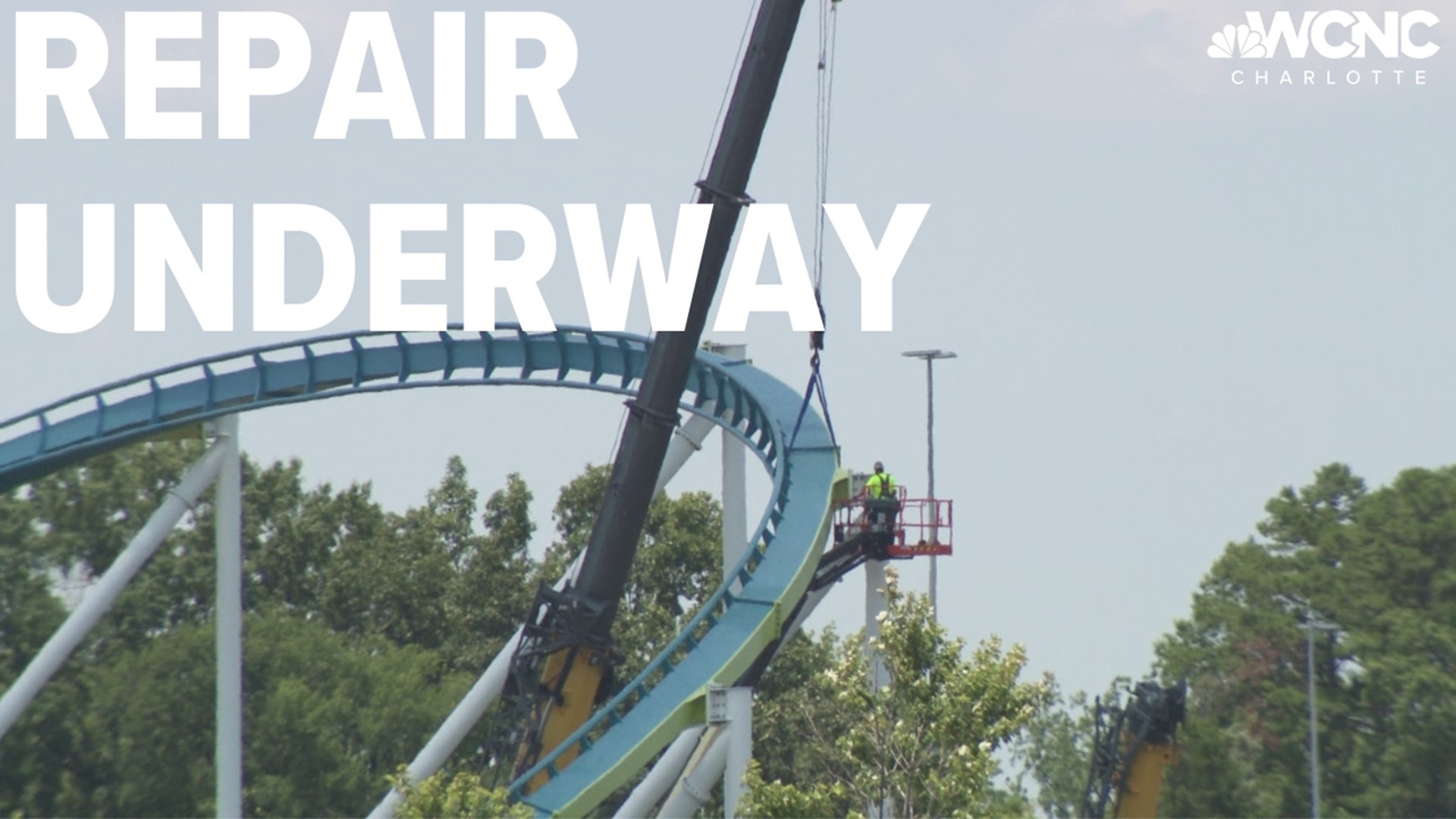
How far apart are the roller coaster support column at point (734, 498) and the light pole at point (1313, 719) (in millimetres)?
14429

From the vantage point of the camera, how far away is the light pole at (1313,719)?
52.2 meters

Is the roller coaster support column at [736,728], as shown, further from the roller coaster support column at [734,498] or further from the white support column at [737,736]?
the roller coaster support column at [734,498]

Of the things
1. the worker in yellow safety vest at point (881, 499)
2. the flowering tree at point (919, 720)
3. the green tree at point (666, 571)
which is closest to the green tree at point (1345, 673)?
the green tree at point (666, 571)

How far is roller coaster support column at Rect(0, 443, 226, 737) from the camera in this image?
128 feet

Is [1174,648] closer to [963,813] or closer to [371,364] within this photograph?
[371,364]

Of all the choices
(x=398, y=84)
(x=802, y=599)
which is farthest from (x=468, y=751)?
(x=398, y=84)

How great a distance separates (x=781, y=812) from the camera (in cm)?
2455

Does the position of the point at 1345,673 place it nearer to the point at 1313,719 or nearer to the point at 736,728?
the point at 1313,719

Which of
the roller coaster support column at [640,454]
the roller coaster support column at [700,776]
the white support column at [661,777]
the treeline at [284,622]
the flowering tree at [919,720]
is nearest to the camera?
the flowering tree at [919,720]

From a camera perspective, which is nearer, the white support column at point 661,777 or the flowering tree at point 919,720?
the flowering tree at point 919,720

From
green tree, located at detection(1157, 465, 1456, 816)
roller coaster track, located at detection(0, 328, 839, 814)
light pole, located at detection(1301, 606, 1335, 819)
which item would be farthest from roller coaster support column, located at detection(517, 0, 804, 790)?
green tree, located at detection(1157, 465, 1456, 816)

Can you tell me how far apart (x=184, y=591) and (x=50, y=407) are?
21.9 m

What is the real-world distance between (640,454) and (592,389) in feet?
17.2

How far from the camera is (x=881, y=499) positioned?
39250 millimetres
